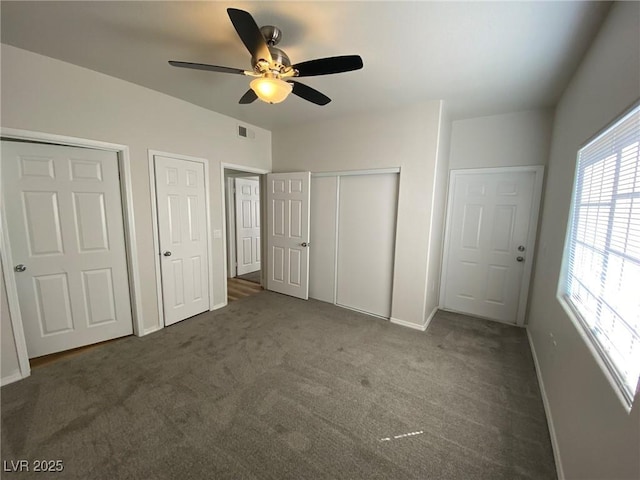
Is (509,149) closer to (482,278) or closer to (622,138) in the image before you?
(482,278)

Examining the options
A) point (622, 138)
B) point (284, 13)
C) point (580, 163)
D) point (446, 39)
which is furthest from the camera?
point (580, 163)

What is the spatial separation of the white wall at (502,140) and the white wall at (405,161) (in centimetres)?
88

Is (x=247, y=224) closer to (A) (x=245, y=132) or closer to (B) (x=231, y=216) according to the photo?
(B) (x=231, y=216)

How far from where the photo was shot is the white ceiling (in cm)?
154

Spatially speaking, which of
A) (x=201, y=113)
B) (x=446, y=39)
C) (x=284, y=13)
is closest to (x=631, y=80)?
(x=446, y=39)

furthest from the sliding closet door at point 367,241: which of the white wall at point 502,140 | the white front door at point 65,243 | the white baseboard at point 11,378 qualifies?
the white baseboard at point 11,378

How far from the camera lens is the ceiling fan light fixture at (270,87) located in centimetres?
170

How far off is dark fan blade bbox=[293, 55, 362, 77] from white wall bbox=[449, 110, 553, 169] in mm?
2452

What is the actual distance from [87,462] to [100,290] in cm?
166

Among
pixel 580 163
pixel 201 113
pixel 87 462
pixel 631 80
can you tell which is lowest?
pixel 87 462

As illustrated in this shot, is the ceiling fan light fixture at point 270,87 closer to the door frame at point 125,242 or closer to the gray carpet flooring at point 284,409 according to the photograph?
the door frame at point 125,242

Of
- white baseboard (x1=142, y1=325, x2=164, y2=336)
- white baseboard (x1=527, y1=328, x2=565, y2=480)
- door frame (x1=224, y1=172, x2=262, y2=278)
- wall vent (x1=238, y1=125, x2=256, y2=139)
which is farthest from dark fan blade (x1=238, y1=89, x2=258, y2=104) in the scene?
white baseboard (x1=527, y1=328, x2=565, y2=480)

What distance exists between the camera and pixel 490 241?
133 inches

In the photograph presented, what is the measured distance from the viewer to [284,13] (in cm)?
158
